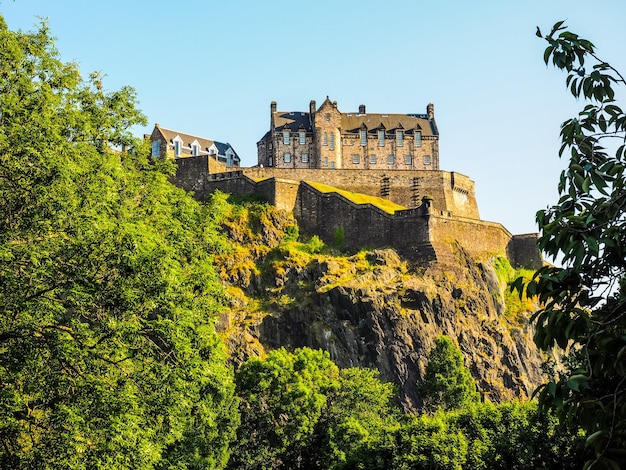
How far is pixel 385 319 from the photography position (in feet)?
202

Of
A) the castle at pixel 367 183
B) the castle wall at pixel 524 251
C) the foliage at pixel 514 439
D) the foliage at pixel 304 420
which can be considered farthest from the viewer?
the castle wall at pixel 524 251

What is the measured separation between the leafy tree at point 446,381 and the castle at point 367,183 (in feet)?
35.6

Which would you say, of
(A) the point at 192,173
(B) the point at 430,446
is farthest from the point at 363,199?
(B) the point at 430,446

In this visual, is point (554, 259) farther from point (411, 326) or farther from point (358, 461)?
point (411, 326)

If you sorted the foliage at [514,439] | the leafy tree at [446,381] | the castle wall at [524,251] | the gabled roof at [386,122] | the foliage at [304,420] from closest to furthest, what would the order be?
the foliage at [514,439], the foliage at [304,420], the leafy tree at [446,381], the castle wall at [524,251], the gabled roof at [386,122]

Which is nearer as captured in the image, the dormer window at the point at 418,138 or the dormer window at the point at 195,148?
the dormer window at the point at 418,138

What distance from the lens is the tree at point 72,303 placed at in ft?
66.7

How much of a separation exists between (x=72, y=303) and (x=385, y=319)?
42.2m

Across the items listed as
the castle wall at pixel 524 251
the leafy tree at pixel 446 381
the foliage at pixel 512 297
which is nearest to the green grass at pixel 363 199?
the foliage at pixel 512 297

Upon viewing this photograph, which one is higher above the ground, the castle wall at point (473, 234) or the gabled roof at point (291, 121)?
the gabled roof at point (291, 121)

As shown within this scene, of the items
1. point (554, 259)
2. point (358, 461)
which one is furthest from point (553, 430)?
point (554, 259)

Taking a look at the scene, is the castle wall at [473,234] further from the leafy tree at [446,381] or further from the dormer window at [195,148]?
the dormer window at [195,148]

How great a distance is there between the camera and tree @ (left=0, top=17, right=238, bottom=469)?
20.3 metres

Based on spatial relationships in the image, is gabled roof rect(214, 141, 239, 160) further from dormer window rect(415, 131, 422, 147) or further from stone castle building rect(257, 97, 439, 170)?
dormer window rect(415, 131, 422, 147)
